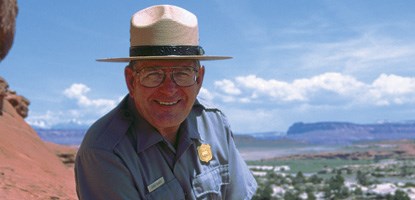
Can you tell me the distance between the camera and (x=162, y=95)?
2.67m

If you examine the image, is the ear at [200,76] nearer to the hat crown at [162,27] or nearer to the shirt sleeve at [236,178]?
the hat crown at [162,27]

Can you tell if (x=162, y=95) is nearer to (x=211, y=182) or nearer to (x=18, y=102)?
(x=211, y=182)

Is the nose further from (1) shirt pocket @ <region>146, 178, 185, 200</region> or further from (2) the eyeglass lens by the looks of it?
(1) shirt pocket @ <region>146, 178, 185, 200</region>

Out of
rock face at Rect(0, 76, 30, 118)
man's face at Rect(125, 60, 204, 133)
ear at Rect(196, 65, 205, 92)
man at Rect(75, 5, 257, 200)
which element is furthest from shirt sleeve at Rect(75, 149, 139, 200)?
rock face at Rect(0, 76, 30, 118)

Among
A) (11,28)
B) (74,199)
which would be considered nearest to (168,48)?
(74,199)

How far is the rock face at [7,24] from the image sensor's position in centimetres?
1299

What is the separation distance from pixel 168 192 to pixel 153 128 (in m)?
0.27

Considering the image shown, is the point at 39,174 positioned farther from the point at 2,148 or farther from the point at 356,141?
the point at 356,141

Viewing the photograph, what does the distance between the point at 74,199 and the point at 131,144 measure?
497 centimetres

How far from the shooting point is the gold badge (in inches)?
113

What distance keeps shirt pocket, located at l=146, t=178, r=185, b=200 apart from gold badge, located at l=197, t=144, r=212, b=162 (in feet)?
0.69

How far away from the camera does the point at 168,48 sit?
2.61 m

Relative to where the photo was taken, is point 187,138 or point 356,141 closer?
point 187,138

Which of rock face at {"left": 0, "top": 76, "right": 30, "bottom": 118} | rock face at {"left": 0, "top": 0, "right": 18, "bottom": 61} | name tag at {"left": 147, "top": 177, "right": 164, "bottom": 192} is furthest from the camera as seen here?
rock face at {"left": 0, "top": 76, "right": 30, "bottom": 118}
